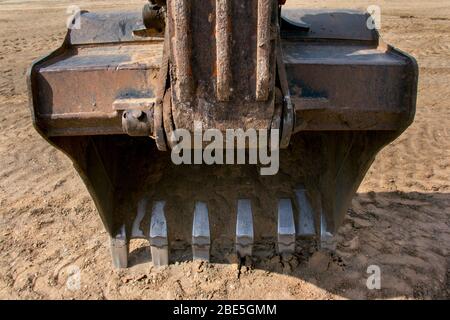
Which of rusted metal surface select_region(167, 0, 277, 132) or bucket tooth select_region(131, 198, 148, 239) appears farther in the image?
bucket tooth select_region(131, 198, 148, 239)

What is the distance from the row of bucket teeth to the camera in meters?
2.65

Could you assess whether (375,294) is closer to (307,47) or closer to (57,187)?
(307,47)

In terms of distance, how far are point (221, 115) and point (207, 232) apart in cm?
114

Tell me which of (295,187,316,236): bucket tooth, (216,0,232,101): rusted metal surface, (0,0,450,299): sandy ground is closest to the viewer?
(216,0,232,101): rusted metal surface

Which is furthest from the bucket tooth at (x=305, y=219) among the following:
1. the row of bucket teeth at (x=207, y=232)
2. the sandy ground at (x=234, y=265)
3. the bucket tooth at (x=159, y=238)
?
the bucket tooth at (x=159, y=238)

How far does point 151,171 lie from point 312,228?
3.22ft

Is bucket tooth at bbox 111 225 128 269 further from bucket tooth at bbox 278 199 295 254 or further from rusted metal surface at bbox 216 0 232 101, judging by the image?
rusted metal surface at bbox 216 0 232 101

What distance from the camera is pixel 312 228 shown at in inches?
106

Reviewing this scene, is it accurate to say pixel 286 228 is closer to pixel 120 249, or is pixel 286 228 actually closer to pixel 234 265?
pixel 234 265

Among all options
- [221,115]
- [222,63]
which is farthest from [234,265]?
[222,63]

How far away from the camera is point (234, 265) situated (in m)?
2.67

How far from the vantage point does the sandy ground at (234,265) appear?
257cm

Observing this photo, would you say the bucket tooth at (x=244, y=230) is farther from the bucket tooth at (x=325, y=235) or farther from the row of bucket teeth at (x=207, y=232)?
the bucket tooth at (x=325, y=235)

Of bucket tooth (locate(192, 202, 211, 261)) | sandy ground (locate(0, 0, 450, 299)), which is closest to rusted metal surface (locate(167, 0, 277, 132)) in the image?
bucket tooth (locate(192, 202, 211, 261))
